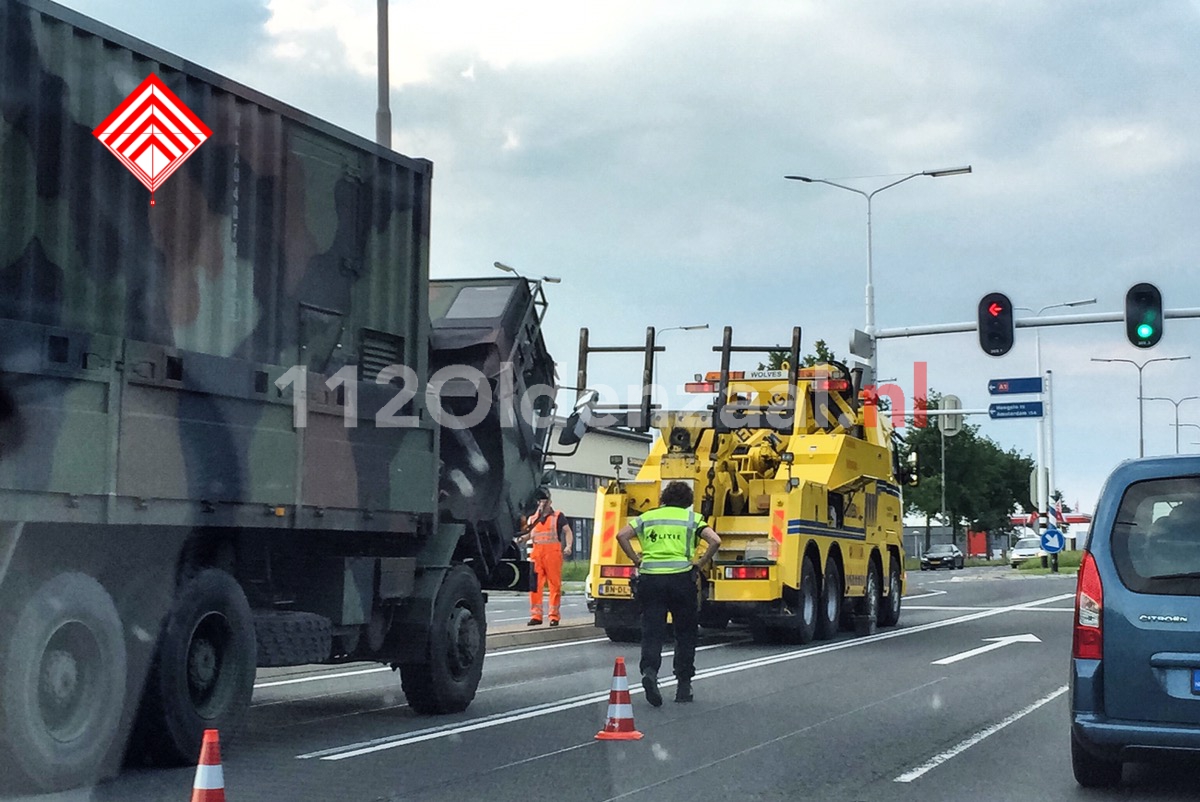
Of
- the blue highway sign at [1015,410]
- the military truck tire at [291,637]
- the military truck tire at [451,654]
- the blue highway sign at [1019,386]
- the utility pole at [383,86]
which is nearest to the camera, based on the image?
the military truck tire at [291,637]

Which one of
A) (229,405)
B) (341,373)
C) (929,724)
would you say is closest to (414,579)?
(341,373)

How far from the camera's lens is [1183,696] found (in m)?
7.44

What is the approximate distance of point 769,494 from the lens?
59.9 feet

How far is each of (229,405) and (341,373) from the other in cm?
142

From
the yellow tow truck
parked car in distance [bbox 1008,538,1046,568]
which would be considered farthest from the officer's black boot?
parked car in distance [bbox 1008,538,1046,568]

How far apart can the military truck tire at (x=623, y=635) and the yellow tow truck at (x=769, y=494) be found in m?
0.02

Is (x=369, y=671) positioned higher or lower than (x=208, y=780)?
lower

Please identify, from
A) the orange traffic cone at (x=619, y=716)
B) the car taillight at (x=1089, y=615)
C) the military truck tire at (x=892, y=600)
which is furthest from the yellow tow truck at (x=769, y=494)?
the car taillight at (x=1089, y=615)

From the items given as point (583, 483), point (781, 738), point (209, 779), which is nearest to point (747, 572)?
point (781, 738)

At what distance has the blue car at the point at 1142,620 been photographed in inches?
293

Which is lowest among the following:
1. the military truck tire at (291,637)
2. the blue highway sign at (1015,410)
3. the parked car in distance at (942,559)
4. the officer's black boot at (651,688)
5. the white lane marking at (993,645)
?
the parked car in distance at (942,559)

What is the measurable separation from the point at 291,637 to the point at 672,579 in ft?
11.6

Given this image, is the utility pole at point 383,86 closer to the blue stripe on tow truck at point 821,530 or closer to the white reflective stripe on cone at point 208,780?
the blue stripe on tow truck at point 821,530

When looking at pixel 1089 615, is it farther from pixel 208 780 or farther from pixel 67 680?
pixel 67 680
